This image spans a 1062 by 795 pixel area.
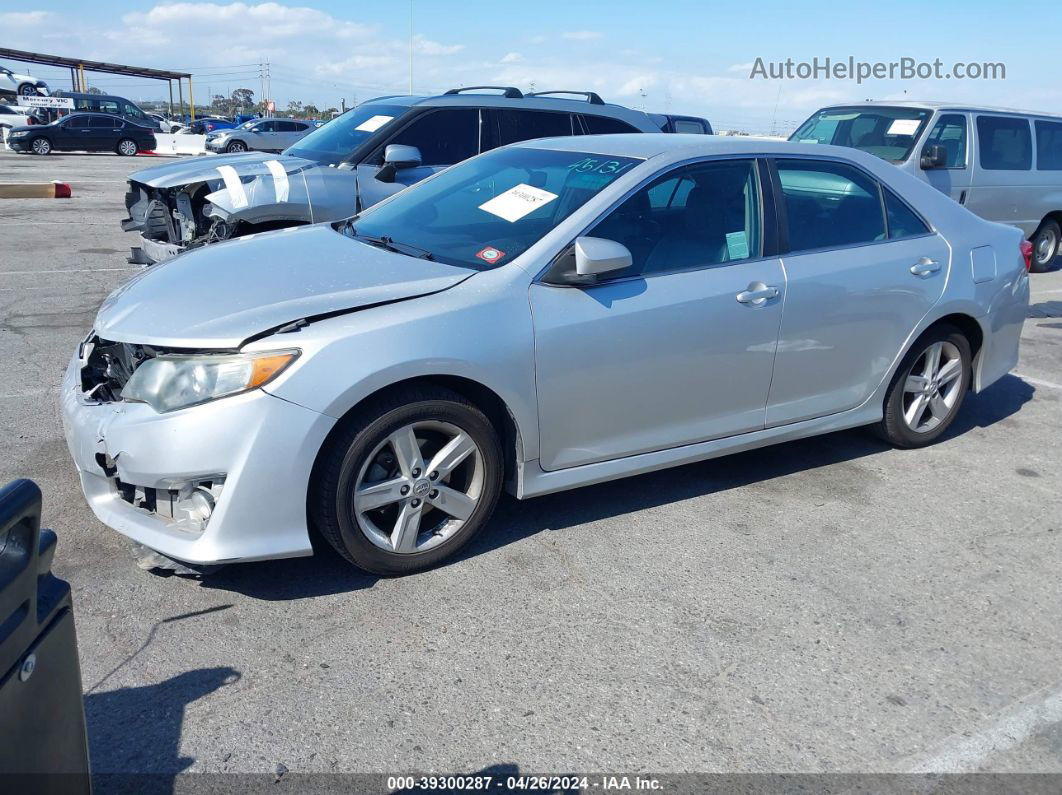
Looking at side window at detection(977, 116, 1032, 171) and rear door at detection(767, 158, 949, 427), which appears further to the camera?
side window at detection(977, 116, 1032, 171)

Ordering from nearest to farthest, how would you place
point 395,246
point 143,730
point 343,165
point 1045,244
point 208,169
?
point 143,730 → point 395,246 → point 208,169 → point 343,165 → point 1045,244

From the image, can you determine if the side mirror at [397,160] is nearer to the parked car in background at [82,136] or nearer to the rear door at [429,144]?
the rear door at [429,144]

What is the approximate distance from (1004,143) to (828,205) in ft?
25.5

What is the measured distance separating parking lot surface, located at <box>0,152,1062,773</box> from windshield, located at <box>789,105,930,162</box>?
6.15 m

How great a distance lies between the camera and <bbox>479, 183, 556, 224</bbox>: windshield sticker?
13.6 ft

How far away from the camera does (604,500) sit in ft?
14.4

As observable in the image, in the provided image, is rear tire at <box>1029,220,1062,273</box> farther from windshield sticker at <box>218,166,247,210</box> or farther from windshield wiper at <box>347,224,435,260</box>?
windshield wiper at <box>347,224,435,260</box>

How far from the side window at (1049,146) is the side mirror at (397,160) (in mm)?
8357

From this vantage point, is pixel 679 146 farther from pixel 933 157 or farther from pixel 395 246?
pixel 933 157

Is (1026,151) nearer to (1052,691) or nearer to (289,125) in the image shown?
(1052,691)

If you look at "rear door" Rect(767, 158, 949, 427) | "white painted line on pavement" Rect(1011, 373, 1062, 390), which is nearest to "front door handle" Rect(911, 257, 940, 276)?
"rear door" Rect(767, 158, 949, 427)

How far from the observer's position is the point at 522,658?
310 centimetres

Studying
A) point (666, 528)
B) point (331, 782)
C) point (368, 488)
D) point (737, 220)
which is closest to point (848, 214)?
point (737, 220)

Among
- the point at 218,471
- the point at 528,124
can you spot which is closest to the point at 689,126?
the point at 528,124
